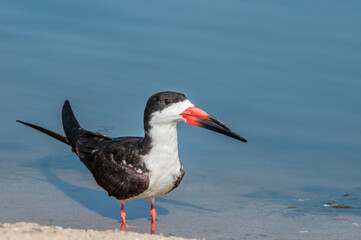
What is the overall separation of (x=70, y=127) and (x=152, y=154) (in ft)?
5.21

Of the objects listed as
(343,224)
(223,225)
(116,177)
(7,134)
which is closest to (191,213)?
(223,225)

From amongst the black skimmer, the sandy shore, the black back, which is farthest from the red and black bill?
the sandy shore

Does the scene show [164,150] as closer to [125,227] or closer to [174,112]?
[174,112]

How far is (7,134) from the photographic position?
9.52m

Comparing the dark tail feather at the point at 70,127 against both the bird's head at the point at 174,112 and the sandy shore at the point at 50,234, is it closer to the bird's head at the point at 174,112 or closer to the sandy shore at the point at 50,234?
the bird's head at the point at 174,112

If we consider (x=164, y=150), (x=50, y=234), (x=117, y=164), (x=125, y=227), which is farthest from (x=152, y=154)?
(x=50, y=234)

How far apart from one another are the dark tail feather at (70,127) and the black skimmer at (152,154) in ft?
1.61

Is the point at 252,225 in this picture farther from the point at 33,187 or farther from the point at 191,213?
the point at 33,187

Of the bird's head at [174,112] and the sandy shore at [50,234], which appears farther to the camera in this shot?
the bird's head at [174,112]

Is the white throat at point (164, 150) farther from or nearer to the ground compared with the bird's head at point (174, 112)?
nearer to the ground

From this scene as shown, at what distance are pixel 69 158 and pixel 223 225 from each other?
8.03 ft

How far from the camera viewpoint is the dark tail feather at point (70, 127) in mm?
7945

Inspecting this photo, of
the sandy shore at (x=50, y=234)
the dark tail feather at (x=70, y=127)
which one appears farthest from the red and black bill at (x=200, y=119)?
the dark tail feather at (x=70, y=127)

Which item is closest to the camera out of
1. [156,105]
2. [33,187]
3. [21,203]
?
[156,105]
